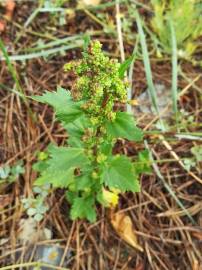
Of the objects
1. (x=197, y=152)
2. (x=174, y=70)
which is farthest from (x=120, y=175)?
(x=174, y=70)

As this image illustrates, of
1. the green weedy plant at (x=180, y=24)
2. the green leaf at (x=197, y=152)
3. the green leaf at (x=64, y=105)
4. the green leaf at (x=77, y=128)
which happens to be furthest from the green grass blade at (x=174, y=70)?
the green leaf at (x=64, y=105)

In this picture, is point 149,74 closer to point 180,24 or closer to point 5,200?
point 180,24

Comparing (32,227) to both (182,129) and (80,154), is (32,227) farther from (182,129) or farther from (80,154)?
(182,129)

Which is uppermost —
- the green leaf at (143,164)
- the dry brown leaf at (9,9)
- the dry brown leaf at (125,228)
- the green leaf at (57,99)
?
the dry brown leaf at (9,9)

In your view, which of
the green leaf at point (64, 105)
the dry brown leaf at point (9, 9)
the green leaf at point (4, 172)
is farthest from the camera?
the dry brown leaf at point (9, 9)

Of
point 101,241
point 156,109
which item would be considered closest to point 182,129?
point 156,109

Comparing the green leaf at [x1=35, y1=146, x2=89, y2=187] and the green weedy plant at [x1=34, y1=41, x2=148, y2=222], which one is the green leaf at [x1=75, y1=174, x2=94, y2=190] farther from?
the green leaf at [x1=35, y1=146, x2=89, y2=187]

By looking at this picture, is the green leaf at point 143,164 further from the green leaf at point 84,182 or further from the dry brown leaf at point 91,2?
the dry brown leaf at point 91,2

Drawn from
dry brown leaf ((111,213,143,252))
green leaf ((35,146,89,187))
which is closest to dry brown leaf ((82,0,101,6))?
green leaf ((35,146,89,187))
